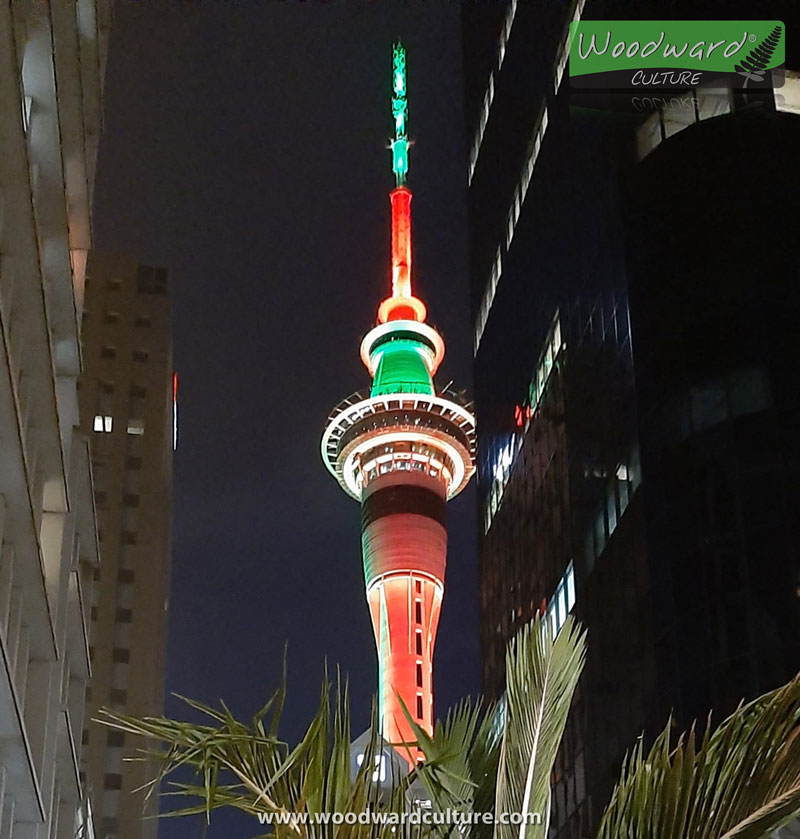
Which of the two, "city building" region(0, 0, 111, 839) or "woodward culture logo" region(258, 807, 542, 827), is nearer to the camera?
"woodward culture logo" region(258, 807, 542, 827)

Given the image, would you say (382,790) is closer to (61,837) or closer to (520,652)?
(520,652)

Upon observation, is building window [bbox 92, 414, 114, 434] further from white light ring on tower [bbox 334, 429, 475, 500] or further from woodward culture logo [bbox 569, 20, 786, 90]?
woodward culture logo [bbox 569, 20, 786, 90]

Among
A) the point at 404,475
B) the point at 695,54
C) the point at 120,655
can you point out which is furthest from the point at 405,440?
the point at 695,54

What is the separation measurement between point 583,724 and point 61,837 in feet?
78.6

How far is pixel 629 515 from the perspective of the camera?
4947 cm

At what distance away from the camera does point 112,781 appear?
101 meters

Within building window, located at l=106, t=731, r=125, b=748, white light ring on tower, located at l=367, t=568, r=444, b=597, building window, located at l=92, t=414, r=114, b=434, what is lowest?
building window, located at l=106, t=731, r=125, b=748

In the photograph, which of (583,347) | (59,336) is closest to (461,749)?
(59,336)

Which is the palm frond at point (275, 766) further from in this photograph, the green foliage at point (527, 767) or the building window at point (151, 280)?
the building window at point (151, 280)

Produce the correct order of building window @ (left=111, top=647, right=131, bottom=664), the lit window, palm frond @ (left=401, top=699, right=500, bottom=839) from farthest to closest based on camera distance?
building window @ (left=111, top=647, right=131, bottom=664) → the lit window → palm frond @ (left=401, top=699, right=500, bottom=839)

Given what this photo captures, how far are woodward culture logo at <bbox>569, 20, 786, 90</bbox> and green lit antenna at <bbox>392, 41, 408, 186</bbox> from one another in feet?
A: 201

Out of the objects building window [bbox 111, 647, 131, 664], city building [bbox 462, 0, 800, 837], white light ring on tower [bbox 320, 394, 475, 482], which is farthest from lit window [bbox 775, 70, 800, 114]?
building window [bbox 111, 647, 131, 664]

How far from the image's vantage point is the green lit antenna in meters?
121

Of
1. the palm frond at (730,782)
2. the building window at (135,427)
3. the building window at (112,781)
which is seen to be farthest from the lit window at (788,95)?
the building window at (135,427)
